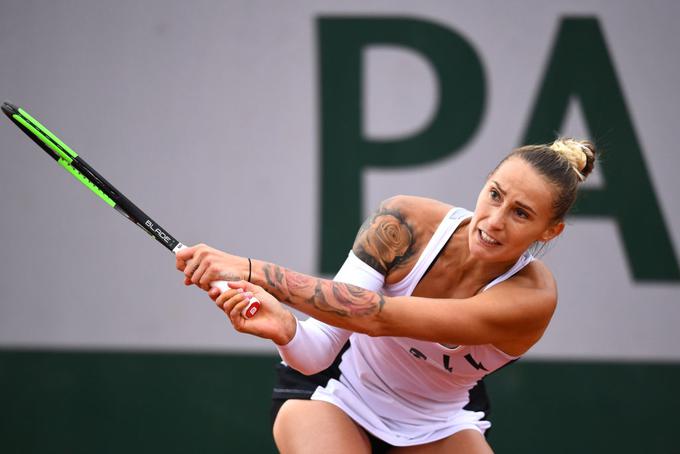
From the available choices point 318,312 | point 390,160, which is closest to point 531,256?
point 318,312

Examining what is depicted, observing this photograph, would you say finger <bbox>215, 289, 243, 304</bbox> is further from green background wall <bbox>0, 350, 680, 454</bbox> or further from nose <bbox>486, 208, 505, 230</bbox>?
green background wall <bbox>0, 350, 680, 454</bbox>

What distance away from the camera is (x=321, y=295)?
2551 millimetres

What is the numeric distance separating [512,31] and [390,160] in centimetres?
86

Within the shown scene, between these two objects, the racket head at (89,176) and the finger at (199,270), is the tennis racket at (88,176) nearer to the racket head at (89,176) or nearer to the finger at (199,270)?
the racket head at (89,176)

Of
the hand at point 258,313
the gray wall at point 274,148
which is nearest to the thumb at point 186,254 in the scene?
the hand at point 258,313

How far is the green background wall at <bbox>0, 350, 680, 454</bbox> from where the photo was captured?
4734 millimetres

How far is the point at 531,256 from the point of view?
9.23ft

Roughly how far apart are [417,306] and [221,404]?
8.06 feet

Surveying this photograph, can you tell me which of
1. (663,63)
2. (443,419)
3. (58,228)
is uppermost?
(663,63)

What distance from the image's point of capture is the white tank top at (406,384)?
2805 mm

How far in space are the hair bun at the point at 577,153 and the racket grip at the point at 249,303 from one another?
2.93 ft

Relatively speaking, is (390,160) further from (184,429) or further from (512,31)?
(184,429)

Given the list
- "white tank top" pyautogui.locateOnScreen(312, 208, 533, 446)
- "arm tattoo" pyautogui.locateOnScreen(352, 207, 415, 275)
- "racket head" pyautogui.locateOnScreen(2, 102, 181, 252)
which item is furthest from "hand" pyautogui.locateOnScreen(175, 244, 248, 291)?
"white tank top" pyautogui.locateOnScreen(312, 208, 533, 446)

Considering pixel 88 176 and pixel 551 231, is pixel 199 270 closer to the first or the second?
pixel 88 176
